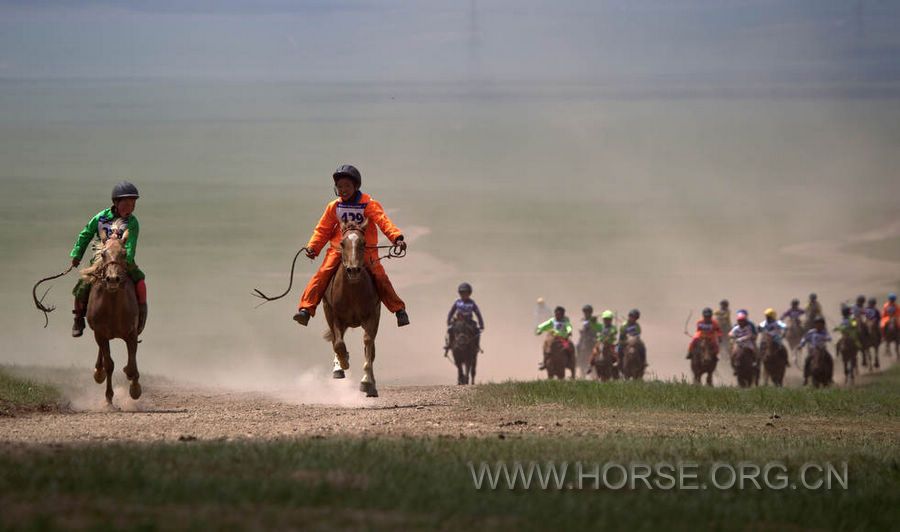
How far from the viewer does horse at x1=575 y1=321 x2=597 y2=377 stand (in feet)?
150

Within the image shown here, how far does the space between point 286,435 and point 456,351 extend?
2270cm

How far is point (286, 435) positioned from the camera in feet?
48.6

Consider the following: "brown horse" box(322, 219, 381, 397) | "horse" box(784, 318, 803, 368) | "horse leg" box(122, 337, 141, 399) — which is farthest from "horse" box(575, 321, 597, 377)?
"horse leg" box(122, 337, 141, 399)

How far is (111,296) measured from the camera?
747 inches

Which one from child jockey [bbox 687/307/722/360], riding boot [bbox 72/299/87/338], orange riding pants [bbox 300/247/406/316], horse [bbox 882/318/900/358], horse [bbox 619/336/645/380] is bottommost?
riding boot [bbox 72/299/87/338]

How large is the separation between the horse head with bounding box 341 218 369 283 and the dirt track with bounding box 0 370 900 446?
176 centimetres

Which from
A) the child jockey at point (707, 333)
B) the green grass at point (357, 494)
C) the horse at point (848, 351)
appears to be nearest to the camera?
the green grass at point (357, 494)

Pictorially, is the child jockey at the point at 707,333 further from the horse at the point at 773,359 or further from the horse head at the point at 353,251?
the horse head at the point at 353,251

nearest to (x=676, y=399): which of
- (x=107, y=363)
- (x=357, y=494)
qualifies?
(x=107, y=363)

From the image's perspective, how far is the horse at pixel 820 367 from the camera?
37469 mm

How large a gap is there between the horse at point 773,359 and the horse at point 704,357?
1.24 meters

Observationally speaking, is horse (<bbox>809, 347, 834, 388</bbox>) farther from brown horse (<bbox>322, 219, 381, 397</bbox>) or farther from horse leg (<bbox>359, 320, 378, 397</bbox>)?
brown horse (<bbox>322, 219, 381, 397</bbox>)

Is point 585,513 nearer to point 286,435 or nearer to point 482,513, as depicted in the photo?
point 482,513

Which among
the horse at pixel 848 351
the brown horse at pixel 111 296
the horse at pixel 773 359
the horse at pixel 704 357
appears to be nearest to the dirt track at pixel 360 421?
the brown horse at pixel 111 296
